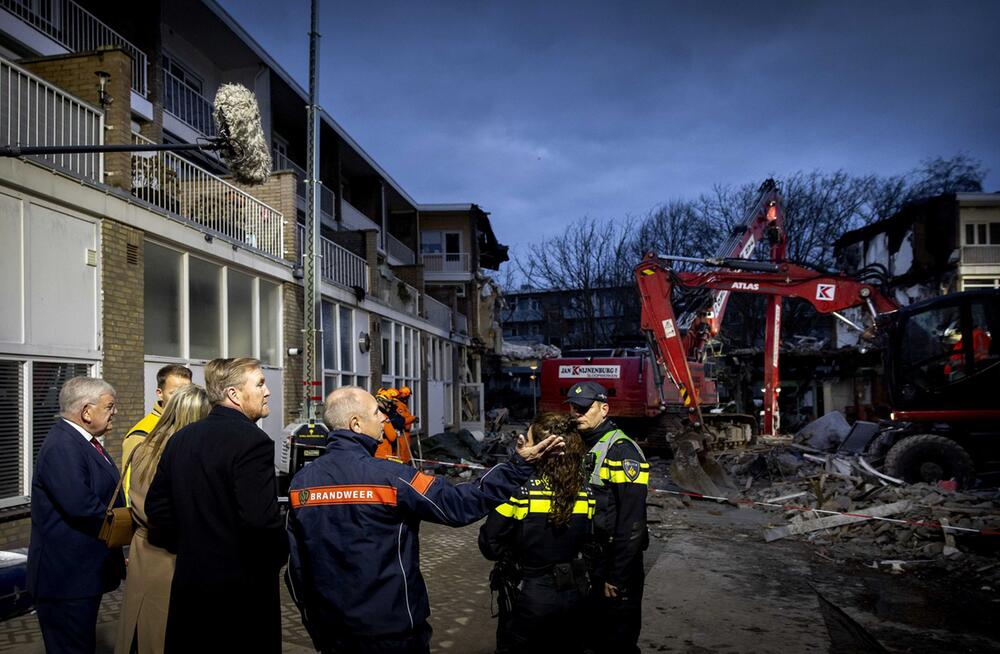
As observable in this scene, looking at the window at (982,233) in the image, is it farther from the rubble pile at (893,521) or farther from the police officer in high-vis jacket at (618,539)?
the police officer in high-vis jacket at (618,539)

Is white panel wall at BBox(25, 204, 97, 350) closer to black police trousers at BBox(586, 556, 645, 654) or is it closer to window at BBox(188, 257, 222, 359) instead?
window at BBox(188, 257, 222, 359)

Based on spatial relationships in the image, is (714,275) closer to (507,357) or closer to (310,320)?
(310,320)

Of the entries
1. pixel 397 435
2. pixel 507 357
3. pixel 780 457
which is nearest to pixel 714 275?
pixel 780 457

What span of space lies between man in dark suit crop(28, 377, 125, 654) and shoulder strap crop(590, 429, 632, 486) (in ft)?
8.14

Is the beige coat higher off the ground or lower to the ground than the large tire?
higher

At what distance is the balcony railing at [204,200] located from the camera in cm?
1070

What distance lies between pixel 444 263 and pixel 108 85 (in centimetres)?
2338

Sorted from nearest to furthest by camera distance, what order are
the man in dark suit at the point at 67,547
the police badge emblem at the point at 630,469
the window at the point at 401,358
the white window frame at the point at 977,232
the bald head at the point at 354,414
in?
1. the bald head at the point at 354,414
2. the man in dark suit at the point at 67,547
3. the police badge emblem at the point at 630,469
4. the window at the point at 401,358
5. the white window frame at the point at 977,232

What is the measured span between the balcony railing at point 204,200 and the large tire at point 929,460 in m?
10.9

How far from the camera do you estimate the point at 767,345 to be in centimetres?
2056

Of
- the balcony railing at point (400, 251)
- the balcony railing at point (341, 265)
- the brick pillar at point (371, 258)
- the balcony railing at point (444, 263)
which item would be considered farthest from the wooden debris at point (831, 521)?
the balcony railing at point (444, 263)

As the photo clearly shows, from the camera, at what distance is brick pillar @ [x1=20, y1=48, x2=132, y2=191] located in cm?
950

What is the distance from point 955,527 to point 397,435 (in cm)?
650

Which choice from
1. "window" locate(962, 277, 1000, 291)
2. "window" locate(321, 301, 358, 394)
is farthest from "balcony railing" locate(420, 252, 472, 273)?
"window" locate(962, 277, 1000, 291)
